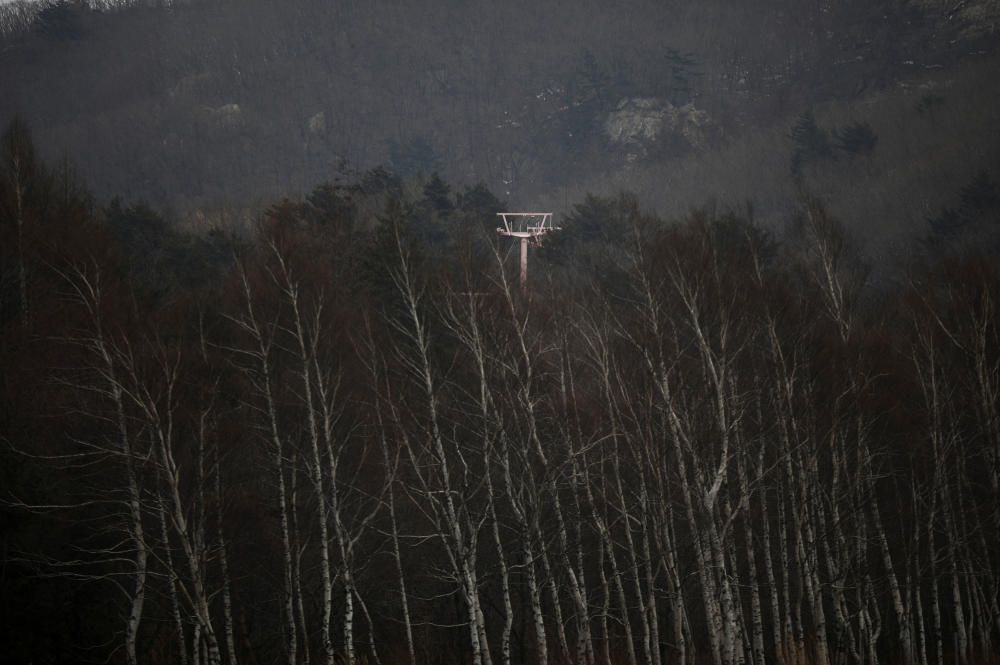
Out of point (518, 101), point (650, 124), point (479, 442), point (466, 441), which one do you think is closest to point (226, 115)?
point (518, 101)

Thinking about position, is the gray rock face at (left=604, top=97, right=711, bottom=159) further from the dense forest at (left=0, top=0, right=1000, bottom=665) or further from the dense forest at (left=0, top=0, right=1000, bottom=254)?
the dense forest at (left=0, top=0, right=1000, bottom=665)

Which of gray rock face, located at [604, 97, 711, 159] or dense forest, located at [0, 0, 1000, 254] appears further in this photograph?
gray rock face, located at [604, 97, 711, 159]

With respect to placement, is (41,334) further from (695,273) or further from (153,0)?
(153,0)

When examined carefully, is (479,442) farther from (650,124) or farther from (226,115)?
(226,115)

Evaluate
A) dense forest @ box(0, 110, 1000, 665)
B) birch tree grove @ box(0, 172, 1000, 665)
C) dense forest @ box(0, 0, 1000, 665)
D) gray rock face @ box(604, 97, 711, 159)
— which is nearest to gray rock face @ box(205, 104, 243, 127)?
gray rock face @ box(604, 97, 711, 159)

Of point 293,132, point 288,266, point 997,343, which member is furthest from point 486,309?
point 293,132

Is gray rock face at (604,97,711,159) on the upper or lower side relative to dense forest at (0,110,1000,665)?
upper
